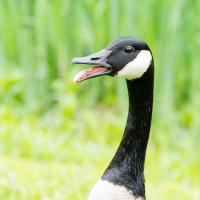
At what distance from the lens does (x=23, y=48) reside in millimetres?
5512

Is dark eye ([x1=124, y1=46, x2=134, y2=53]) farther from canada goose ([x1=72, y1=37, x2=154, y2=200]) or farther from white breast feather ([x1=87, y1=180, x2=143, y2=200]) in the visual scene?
white breast feather ([x1=87, y1=180, x2=143, y2=200])

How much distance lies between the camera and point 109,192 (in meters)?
2.70

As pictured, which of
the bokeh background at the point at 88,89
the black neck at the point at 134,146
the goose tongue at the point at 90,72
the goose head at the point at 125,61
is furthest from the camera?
the bokeh background at the point at 88,89

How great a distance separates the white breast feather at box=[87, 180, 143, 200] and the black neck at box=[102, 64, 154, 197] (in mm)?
22

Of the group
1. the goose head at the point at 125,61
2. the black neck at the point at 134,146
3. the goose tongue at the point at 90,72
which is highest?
the goose head at the point at 125,61

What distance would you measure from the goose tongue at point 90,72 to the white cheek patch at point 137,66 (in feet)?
0.19

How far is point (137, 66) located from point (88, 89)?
9.91 feet

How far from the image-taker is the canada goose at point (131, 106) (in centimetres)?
265

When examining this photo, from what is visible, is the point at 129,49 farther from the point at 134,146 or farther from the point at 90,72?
the point at 134,146

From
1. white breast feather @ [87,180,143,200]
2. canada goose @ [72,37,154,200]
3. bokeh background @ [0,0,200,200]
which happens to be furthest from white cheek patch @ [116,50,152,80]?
bokeh background @ [0,0,200,200]

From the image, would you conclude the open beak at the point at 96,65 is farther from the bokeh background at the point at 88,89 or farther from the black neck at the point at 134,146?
the bokeh background at the point at 88,89

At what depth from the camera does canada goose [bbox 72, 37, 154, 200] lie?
265 centimetres

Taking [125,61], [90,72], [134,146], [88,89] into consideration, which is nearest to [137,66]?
[125,61]

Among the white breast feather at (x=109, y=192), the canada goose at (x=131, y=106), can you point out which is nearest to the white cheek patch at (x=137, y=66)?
the canada goose at (x=131, y=106)
